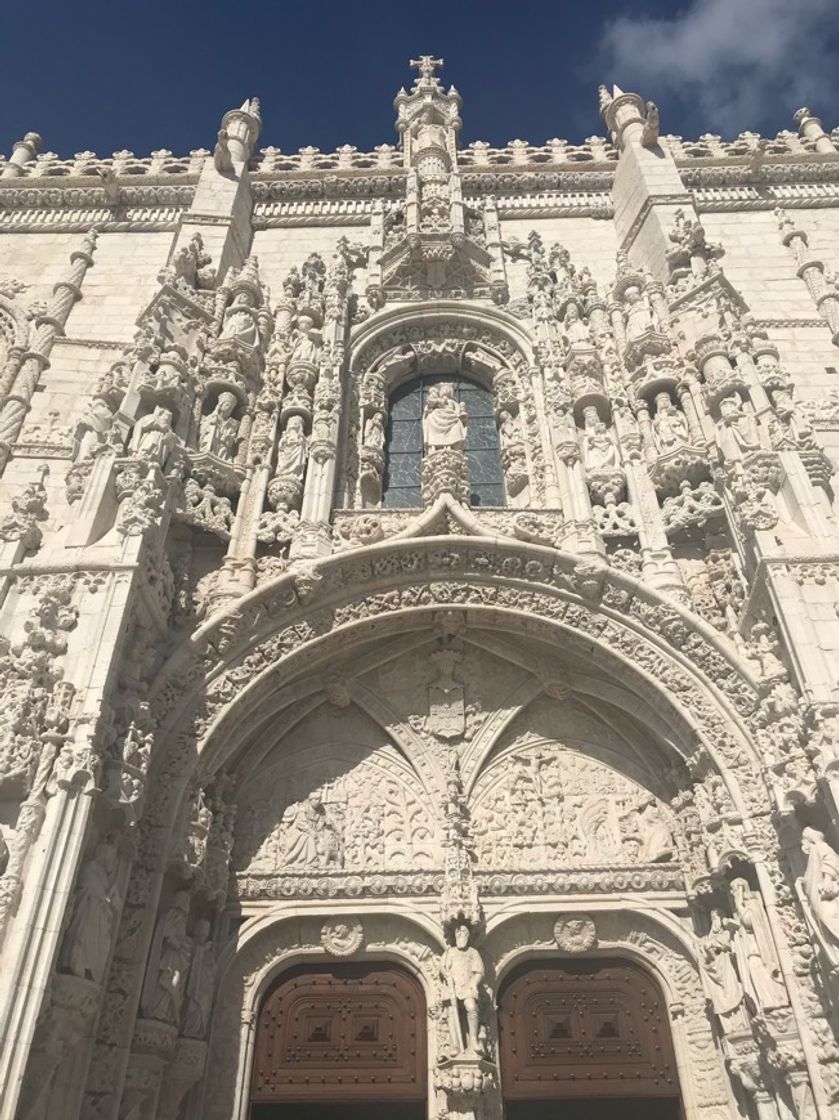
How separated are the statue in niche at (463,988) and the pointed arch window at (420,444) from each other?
13.9ft

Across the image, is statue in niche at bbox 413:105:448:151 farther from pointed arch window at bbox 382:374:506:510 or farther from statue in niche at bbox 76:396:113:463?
statue in niche at bbox 76:396:113:463

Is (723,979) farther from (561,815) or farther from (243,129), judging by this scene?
(243,129)

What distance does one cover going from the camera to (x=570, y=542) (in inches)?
313

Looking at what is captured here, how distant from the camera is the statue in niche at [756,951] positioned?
5898 mm

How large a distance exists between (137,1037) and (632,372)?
738 centimetres

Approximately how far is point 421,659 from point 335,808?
1574 millimetres

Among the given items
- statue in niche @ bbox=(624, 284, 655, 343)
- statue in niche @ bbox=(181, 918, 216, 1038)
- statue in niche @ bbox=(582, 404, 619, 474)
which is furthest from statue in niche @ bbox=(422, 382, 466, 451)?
statue in niche @ bbox=(181, 918, 216, 1038)

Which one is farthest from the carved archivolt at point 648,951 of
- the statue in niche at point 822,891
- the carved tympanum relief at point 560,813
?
the statue in niche at point 822,891

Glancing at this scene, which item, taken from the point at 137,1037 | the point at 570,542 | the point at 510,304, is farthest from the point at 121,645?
the point at 510,304

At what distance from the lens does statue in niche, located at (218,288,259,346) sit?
9.57 meters

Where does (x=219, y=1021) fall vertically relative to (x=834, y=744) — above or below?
below

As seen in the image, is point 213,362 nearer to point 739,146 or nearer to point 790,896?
point 790,896

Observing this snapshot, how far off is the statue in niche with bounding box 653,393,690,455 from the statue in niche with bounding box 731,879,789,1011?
3.96 meters

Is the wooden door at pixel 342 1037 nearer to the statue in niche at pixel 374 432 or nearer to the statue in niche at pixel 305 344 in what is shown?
the statue in niche at pixel 374 432
